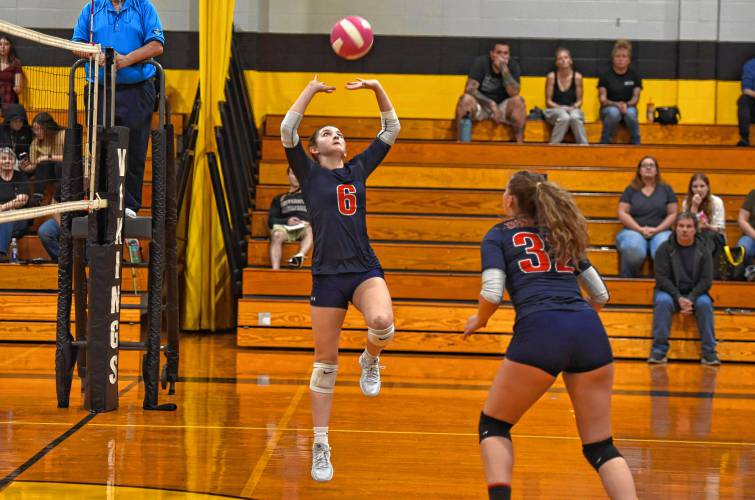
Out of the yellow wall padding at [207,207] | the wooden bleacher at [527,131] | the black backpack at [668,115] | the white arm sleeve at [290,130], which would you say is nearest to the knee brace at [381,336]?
the white arm sleeve at [290,130]

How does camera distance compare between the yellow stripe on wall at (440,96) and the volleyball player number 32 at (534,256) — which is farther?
the yellow stripe on wall at (440,96)

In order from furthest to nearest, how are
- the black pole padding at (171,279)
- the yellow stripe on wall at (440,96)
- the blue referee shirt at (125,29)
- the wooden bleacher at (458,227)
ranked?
1. the yellow stripe on wall at (440,96)
2. the wooden bleacher at (458,227)
3. the black pole padding at (171,279)
4. the blue referee shirt at (125,29)

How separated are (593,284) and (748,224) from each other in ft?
20.7

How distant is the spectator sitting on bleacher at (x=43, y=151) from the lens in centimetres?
950

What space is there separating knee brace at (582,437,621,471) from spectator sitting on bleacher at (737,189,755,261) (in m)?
6.43

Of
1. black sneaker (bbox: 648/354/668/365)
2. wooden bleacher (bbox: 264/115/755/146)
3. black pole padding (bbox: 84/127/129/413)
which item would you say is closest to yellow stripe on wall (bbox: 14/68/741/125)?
wooden bleacher (bbox: 264/115/755/146)

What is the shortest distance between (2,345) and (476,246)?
14.8ft

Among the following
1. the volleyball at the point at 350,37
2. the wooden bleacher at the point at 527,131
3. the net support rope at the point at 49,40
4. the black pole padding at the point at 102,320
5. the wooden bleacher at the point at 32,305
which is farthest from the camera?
the wooden bleacher at the point at 527,131

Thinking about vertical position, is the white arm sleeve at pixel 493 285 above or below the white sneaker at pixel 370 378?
above

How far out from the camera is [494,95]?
453 inches

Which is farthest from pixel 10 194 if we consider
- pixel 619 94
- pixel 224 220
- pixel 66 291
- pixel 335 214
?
pixel 619 94

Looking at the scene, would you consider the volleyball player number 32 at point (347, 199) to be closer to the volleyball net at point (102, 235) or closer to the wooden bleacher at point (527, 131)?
the volleyball net at point (102, 235)

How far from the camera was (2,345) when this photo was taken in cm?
907

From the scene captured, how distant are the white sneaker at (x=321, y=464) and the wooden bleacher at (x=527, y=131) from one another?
7.11 m
